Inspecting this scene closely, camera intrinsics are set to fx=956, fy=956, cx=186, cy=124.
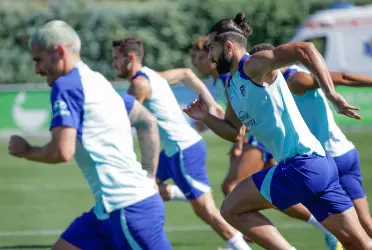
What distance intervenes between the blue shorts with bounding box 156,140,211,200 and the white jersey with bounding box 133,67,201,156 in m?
0.07

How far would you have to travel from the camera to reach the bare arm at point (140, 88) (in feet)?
30.3

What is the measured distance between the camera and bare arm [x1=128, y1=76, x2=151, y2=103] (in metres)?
9.23

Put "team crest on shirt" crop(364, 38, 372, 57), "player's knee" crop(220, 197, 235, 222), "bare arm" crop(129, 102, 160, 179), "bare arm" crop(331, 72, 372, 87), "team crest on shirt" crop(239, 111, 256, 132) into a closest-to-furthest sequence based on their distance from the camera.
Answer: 1. "bare arm" crop(129, 102, 160, 179)
2. "team crest on shirt" crop(239, 111, 256, 132)
3. "player's knee" crop(220, 197, 235, 222)
4. "bare arm" crop(331, 72, 372, 87)
5. "team crest on shirt" crop(364, 38, 372, 57)

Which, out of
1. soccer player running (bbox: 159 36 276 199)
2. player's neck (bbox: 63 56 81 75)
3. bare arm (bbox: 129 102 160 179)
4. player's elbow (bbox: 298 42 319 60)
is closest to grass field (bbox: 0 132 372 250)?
soccer player running (bbox: 159 36 276 199)

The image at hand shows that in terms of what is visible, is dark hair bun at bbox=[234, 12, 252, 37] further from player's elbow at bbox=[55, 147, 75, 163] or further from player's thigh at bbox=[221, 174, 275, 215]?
player's elbow at bbox=[55, 147, 75, 163]

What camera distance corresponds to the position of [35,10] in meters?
30.6

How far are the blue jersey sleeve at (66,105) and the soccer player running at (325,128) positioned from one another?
2.76 metres

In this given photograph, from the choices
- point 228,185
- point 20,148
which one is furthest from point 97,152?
point 228,185

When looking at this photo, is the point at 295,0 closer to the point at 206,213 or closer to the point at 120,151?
the point at 206,213

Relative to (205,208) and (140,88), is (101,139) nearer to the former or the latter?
(140,88)

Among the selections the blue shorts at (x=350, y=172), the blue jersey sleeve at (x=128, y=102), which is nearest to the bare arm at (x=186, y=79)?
the blue shorts at (x=350, y=172)

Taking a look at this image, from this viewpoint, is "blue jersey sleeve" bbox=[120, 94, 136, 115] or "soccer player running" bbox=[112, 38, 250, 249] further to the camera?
"soccer player running" bbox=[112, 38, 250, 249]

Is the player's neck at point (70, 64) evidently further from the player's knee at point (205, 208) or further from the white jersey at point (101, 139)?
the player's knee at point (205, 208)

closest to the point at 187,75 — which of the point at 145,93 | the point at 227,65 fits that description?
the point at 145,93
